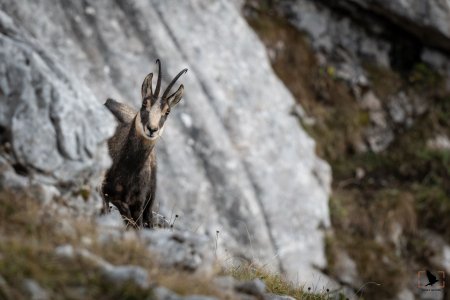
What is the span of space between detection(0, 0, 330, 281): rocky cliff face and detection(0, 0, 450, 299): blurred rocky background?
0.09 feet

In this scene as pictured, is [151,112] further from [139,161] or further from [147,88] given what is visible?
[139,161]

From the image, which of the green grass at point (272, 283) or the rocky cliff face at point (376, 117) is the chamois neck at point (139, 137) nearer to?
the green grass at point (272, 283)

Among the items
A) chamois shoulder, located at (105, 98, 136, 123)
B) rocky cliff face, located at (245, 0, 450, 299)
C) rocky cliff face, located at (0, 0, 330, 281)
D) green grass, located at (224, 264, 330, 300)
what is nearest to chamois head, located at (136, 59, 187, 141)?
chamois shoulder, located at (105, 98, 136, 123)

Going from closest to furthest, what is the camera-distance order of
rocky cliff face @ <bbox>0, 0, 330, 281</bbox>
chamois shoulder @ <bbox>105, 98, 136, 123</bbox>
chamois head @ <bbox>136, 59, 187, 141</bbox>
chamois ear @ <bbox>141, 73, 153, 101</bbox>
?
chamois head @ <bbox>136, 59, 187, 141</bbox>, chamois ear @ <bbox>141, 73, 153, 101</bbox>, chamois shoulder @ <bbox>105, 98, 136, 123</bbox>, rocky cliff face @ <bbox>0, 0, 330, 281</bbox>

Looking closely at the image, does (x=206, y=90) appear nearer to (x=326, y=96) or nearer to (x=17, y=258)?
(x=326, y=96)

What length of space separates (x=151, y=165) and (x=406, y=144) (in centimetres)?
1095

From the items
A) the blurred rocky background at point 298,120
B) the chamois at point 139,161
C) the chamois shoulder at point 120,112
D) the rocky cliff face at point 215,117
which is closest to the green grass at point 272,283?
the chamois at point 139,161

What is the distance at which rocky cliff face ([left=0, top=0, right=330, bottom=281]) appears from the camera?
1417 cm

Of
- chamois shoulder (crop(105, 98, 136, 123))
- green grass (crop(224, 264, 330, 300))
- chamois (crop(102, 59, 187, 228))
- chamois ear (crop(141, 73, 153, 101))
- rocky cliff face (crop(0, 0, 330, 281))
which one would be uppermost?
rocky cliff face (crop(0, 0, 330, 281))

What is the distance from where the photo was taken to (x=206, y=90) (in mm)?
15328

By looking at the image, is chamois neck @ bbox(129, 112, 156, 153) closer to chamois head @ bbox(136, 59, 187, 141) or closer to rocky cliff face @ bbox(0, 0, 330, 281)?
chamois head @ bbox(136, 59, 187, 141)

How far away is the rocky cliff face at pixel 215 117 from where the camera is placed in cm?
1417

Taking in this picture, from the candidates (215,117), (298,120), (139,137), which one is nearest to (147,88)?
(139,137)

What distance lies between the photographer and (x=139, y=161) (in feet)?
28.2
